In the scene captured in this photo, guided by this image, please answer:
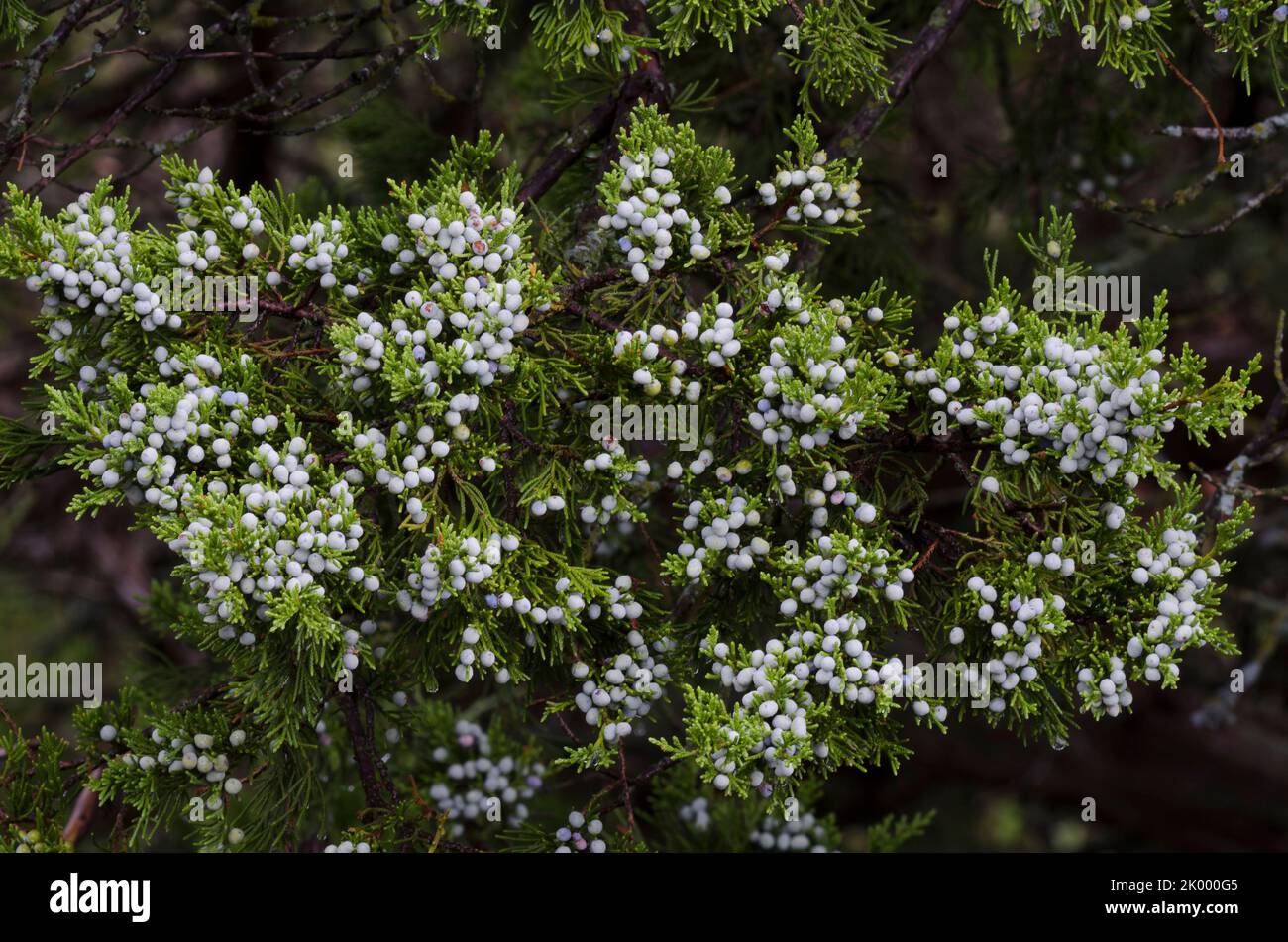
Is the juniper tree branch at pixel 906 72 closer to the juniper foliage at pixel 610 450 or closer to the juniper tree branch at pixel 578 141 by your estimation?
the juniper foliage at pixel 610 450

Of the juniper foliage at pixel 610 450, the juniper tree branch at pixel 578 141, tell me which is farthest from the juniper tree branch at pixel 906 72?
the juniper tree branch at pixel 578 141

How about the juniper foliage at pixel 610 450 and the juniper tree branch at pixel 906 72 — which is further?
the juniper tree branch at pixel 906 72

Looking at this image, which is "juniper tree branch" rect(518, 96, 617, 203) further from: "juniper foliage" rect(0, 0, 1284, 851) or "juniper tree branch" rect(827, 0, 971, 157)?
"juniper tree branch" rect(827, 0, 971, 157)

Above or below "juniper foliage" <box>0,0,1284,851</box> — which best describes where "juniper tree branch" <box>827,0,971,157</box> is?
above

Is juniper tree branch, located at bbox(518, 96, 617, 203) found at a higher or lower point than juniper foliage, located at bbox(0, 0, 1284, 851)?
higher

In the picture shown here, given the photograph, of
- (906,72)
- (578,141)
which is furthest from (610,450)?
(906,72)

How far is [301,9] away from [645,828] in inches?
142

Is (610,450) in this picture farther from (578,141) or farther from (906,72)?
(906,72)

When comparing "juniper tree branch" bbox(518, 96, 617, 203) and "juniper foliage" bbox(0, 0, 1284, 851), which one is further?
"juniper tree branch" bbox(518, 96, 617, 203)

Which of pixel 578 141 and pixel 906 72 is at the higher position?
pixel 906 72

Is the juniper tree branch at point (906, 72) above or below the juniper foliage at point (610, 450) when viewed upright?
above

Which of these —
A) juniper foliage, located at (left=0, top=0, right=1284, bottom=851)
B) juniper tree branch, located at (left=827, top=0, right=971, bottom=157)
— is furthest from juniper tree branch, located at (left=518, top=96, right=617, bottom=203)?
juniper tree branch, located at (left=827, top=0, right=971, bottom=157)

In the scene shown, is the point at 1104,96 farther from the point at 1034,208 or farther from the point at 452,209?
the point at 452,209

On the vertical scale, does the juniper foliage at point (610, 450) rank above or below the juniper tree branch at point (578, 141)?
below
